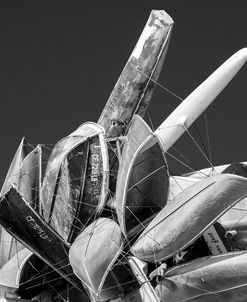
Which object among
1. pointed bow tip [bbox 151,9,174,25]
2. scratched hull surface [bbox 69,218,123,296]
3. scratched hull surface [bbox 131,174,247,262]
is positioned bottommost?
scratched hull surface [bbox 69,218,123,296]

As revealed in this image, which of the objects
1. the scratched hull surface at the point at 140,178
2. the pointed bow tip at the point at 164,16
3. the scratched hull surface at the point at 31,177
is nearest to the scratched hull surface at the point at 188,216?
the scratched hull surface at the point at 140,178

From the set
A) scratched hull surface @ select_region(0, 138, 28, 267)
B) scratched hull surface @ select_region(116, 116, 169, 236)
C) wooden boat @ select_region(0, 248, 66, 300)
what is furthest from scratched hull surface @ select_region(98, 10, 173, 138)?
wooden boat @ select_region(0, 248, 66, 300)

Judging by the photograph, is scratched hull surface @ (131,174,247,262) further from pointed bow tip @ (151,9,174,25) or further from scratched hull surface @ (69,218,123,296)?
pointed bow tip @ (151,9,174,25)

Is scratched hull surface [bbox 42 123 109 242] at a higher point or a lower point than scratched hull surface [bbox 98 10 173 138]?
lower

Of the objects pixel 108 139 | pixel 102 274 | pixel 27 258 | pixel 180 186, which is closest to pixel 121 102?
pixel 108 139

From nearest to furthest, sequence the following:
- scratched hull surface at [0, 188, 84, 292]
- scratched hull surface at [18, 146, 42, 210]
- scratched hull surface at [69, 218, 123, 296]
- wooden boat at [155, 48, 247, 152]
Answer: scratched hull surface at [69, 218, 123, 296]
scratched hull surface at [0, 188, 84, 292]
wooden boat at [155, 48, 247, 152]
scratched hull surface at [18, 146, 42, 210]

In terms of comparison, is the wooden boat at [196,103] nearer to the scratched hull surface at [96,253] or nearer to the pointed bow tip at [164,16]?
the pointed bow tip at [164,16]

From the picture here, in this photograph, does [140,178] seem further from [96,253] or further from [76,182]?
[96,253]
